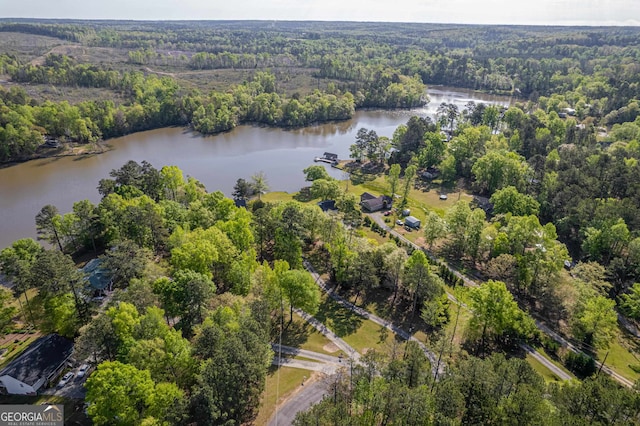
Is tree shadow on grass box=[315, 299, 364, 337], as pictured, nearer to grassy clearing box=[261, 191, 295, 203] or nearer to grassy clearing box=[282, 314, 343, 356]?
grassy clearing box=[282, 314, 343, 356]

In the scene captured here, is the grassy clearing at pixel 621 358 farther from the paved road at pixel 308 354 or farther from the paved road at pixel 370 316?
the paved road at pixel 308 354

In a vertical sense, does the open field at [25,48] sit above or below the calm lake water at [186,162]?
above

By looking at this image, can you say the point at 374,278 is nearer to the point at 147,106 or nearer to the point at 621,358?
the point at 621,358

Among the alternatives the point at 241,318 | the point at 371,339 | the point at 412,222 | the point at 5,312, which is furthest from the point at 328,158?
the point at 5,312

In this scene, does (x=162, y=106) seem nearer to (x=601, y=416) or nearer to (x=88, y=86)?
(x=88, y=86)

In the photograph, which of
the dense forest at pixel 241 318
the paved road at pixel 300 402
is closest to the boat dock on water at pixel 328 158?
the dense forest at pixel 241 318

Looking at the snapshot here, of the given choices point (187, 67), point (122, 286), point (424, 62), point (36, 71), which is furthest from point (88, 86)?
point (424, 62)
